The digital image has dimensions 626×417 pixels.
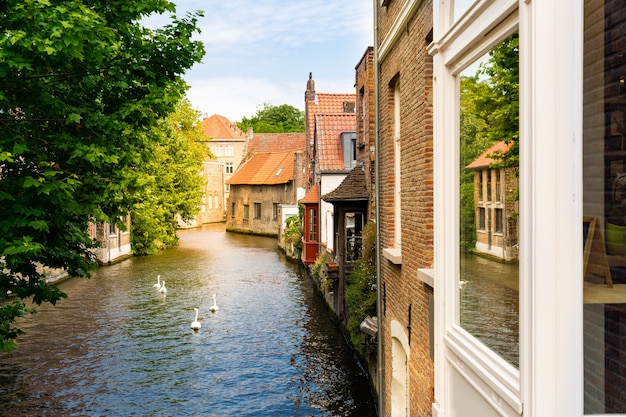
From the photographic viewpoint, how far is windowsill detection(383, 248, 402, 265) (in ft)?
25.3

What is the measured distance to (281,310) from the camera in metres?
22.1

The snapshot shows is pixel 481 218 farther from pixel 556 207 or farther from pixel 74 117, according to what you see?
pixel 74 117

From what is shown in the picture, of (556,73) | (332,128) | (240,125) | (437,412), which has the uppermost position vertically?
(240,125)

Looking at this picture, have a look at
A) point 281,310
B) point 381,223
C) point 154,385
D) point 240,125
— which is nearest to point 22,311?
point 381,223

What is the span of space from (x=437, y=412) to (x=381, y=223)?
18.1ft

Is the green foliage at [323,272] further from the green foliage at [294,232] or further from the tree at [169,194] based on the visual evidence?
the tree at [169,194]

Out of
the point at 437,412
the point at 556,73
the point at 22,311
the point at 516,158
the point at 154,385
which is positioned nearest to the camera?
the point at 556,73

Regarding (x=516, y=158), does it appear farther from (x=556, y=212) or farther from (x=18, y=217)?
(x=18, y=217)

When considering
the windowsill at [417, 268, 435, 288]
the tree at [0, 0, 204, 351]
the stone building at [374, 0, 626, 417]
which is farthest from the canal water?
the stone building at [374, 0, 626, 417]

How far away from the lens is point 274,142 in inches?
2963

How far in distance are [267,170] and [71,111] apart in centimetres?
5260

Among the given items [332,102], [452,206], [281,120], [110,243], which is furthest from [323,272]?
[281,120]

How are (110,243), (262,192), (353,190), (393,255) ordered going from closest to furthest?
(393,255)
(353,190)
(110,243)
(262,192)

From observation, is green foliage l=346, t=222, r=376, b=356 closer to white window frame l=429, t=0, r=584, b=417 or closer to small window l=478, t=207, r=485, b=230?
small window l=478, t=207, r=485, b=230
